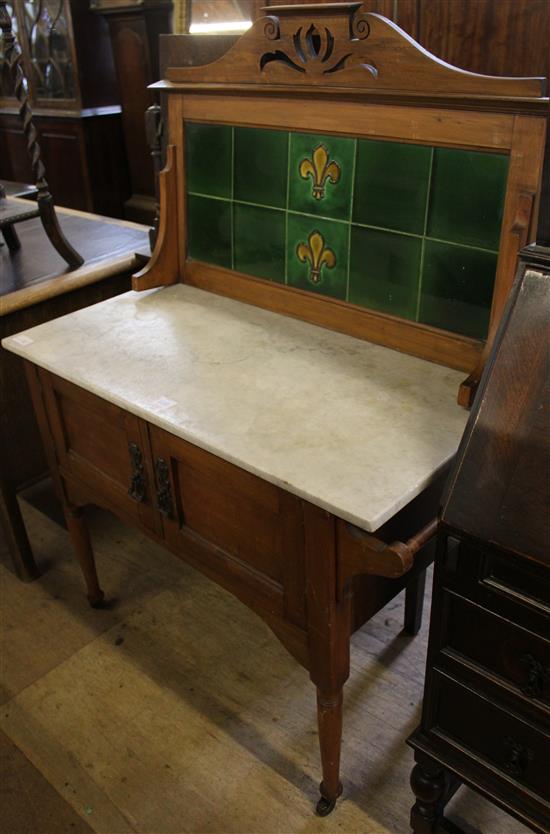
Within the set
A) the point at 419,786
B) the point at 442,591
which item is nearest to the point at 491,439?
the point at 442,591

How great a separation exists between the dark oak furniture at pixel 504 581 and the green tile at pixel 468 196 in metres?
0.28

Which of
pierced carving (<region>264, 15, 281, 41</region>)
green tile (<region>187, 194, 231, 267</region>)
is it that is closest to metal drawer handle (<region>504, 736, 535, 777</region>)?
green tile (<region>187, 194, 231, 267</region>)

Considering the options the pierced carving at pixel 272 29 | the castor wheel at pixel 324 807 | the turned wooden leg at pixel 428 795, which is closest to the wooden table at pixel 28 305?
the pierced carving at pixel 272 29

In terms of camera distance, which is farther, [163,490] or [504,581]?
[163,490]

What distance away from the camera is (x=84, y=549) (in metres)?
1.82

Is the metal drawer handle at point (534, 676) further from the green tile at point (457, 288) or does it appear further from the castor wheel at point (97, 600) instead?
the castor wheel at point (97, 600)

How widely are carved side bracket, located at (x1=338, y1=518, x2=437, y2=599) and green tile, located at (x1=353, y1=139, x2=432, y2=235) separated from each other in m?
0.57

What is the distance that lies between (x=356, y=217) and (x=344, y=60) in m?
0.27

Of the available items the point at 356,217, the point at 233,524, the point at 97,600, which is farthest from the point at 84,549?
the point at 356,217

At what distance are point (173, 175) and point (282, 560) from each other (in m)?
0.98

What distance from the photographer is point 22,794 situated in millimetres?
1501

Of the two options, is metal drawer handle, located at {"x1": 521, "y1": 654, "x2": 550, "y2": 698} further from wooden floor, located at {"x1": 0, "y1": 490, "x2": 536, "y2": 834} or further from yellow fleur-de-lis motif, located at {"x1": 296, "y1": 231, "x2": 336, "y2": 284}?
yellow fleur-de-lis motif, located at {"x1": 296, "y1": 231, "x2": 336, "y2": 284}

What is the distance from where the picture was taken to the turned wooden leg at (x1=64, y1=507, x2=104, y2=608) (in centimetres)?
177

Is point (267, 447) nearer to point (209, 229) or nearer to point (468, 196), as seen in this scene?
point (468, 196)
